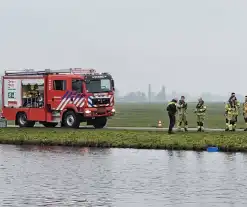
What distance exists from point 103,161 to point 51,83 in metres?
17.2

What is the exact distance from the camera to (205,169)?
19234 mm

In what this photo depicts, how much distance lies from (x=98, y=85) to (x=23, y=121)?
210 inches

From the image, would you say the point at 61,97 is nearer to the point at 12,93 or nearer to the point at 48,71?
the point at 48,71

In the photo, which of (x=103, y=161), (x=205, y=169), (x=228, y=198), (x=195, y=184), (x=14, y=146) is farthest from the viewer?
(x=14, y=146)

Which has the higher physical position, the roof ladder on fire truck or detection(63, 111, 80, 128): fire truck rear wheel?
the roof ladder on fire truck

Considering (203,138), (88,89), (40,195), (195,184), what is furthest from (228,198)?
(88,89)

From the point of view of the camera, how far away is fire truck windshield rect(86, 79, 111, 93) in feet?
123

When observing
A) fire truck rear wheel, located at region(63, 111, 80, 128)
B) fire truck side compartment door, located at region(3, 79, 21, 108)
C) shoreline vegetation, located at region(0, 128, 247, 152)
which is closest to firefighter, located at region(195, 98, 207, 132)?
shoreline vegetation, located at region(0, 128, 247, 152)

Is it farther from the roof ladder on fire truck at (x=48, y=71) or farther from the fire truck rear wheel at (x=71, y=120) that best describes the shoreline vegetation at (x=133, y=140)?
the roof ladder on fire truck at (x=48, y=71)

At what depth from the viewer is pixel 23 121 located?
131ft

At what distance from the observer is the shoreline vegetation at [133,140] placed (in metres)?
25.9

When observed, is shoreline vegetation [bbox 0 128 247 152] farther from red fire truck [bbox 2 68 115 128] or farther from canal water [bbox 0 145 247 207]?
red fire truck [bbox 2 68 115 128]


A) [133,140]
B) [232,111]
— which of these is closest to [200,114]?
[232,111]

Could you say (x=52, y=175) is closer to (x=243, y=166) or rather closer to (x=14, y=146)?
(x=243, y=166)
